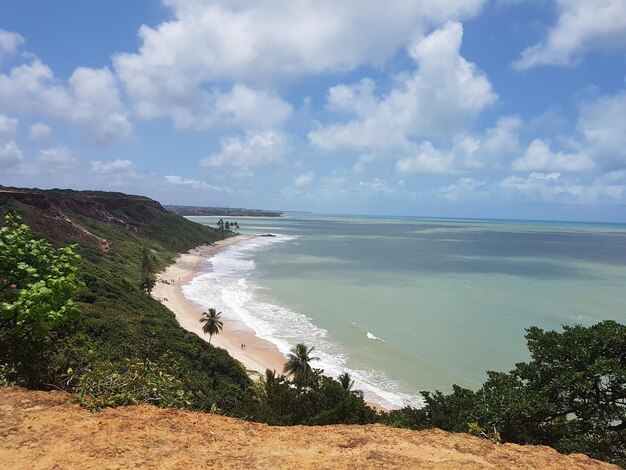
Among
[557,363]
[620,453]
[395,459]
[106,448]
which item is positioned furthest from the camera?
[557,363]

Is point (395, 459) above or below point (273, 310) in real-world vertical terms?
above

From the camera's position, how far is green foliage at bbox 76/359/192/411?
7.45 m

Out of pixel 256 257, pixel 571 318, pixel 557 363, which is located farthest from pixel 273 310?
pixel 256 257

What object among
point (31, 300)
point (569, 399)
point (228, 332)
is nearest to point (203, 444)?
point (31, 300)

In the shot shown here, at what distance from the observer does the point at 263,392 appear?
1003 inches

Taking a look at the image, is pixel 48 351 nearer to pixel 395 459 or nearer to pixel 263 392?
pixel 395 459

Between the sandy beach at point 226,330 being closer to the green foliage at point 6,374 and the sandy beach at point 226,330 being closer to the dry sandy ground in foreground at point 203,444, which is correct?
the green foliage at point 6,374

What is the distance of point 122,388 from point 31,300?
2433mm

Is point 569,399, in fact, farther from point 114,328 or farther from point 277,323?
point 277,323

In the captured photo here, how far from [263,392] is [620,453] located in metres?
19.8

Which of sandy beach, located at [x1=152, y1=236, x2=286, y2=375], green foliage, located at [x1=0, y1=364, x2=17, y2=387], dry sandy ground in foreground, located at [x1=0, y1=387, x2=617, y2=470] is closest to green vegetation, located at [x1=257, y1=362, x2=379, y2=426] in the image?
dry sandy ground in foreground, located at [x1=0, y1=387, x2=617, y2=470]

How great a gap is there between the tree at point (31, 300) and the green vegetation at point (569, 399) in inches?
356

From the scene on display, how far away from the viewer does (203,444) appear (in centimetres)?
658

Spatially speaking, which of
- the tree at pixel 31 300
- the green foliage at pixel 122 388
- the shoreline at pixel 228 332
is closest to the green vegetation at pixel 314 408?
the shoreline at pixel 228 332
